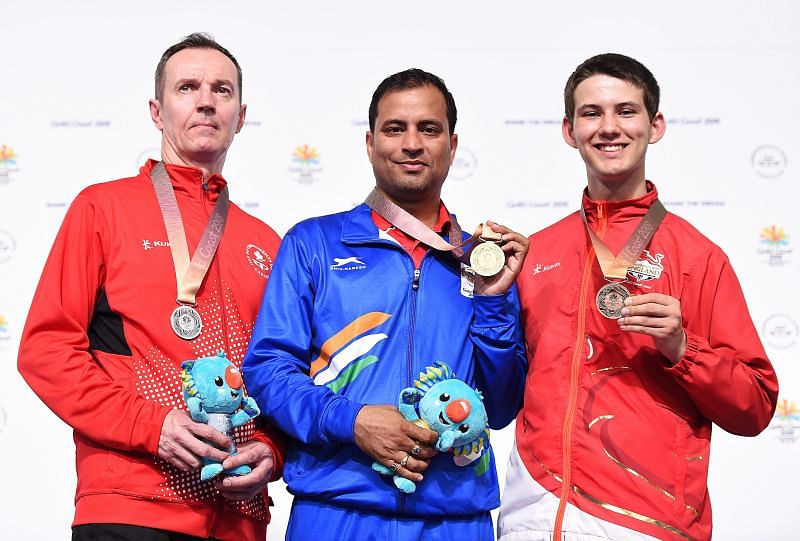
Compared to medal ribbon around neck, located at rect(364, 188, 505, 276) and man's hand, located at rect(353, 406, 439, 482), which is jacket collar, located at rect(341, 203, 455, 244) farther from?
man's hand, located at rect(353, 406, 439, 482)

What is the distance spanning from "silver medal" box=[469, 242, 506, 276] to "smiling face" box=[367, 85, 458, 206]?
255 mm

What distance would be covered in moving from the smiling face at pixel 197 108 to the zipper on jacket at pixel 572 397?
1.03 metres

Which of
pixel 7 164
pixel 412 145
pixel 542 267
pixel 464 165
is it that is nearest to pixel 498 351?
pixel 542 267

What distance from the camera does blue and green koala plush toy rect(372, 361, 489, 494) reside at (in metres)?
2.05

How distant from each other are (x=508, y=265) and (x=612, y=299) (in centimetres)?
26

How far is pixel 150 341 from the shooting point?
224 centimetres

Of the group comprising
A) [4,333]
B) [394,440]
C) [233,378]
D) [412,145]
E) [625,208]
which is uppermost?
[412,145]

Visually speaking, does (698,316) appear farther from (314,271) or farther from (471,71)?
(471,71)

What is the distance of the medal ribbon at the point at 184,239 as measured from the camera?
7.53 ft

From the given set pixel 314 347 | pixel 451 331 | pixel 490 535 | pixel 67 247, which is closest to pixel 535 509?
pixel 490 535

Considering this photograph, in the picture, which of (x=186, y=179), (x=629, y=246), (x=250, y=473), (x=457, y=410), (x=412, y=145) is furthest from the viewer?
(x=186, y=179)

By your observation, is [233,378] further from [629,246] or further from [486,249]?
[629,246]

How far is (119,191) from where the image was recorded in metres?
2.39

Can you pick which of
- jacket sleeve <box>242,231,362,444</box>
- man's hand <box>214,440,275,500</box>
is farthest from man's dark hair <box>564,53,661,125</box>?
man's hand <box>214,440,275,500</box>
